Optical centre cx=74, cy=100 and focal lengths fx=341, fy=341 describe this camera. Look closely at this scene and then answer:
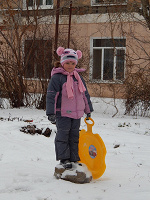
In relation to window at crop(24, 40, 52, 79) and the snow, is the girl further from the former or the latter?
window at crop(24, 40, 52, 79)

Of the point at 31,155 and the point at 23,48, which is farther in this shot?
the point at 23,48

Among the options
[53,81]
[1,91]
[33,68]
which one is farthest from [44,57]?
[53,81]

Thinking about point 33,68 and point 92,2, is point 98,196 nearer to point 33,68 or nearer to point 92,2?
point 33,68

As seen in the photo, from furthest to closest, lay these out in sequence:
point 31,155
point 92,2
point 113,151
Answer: point 92,2, point 113,151, point 31,155

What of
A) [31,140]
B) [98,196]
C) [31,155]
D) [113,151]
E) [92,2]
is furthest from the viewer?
[92,2]

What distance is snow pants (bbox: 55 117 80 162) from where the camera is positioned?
4.09m

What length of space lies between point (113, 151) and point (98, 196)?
248 cm

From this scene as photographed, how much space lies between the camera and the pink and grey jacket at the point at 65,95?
13.2ft

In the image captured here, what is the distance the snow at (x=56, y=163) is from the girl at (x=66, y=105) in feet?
1.29

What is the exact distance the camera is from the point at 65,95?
407 centimetres

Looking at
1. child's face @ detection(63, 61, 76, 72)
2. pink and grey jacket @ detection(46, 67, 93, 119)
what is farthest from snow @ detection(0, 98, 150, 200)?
child's face @ detection(63, 61, 76, 72)

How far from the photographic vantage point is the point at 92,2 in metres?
16.2

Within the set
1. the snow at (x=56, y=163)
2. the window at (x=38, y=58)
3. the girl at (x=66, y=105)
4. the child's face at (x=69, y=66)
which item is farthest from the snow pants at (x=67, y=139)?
the window at (x=38, y=58)

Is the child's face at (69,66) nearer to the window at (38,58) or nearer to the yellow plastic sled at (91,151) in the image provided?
the yellow plastic sled at (91,151)
